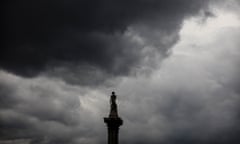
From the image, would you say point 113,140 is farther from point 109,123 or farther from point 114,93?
point 114,93

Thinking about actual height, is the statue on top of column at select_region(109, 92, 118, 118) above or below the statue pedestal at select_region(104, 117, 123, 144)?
above

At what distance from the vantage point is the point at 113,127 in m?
65.1

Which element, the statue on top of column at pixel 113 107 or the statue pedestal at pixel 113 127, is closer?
the statue pedestal at pixel 113 127

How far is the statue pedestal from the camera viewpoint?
64.8 meters

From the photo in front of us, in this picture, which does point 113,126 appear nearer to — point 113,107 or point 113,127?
point 113,127

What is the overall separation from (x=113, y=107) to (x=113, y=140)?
3924 mm

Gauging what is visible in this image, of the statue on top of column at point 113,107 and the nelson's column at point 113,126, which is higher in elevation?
the statue on top of column at point 113,107

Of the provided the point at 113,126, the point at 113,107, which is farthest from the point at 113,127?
the point at 113,107

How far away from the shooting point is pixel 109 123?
214 ft

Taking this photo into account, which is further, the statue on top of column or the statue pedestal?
the statue on top of column

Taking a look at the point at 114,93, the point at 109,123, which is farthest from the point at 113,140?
the point at 114,93

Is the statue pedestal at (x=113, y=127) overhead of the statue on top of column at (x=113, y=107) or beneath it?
beneath

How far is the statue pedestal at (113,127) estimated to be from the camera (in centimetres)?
6481

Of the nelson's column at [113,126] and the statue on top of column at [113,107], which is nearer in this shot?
the nelson's column at [113,126]
